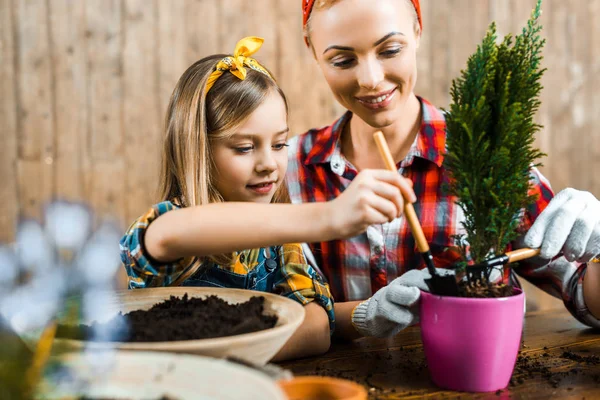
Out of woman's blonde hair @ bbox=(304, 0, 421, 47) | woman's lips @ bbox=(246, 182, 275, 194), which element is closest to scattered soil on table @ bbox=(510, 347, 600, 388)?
woman's lips @ bbox=(246, 182, 275, 194)

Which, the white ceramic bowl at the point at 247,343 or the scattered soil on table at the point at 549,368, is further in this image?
the scattered soil on table at the point at 549,368

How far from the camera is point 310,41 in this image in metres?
1.64

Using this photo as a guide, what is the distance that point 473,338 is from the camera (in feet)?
3.18

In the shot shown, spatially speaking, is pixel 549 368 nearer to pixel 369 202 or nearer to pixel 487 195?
pixel 487 195

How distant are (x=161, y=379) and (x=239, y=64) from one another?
940 mm

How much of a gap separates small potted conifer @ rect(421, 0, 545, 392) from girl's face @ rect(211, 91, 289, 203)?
485mm

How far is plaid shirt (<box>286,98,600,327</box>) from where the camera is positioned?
1.65 metres

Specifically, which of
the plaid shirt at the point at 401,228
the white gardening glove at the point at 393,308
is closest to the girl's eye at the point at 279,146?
the plaid shirt at the point at 401,228

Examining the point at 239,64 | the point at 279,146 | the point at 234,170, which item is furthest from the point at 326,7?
the point at 234,170

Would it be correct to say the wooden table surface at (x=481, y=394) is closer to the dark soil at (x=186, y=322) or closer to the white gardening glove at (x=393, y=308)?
the white gardening glove at (x=393, y=308)

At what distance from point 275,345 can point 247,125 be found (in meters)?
0.67

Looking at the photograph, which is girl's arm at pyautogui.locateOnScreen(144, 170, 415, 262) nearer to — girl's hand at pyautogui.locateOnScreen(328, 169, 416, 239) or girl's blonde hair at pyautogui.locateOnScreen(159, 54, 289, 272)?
girl's hand at pyautogui.locateOnScreen(328, 169, 416, 239)

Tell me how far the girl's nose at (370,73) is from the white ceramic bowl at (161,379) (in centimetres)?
88

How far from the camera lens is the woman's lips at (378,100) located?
4.99 ft
